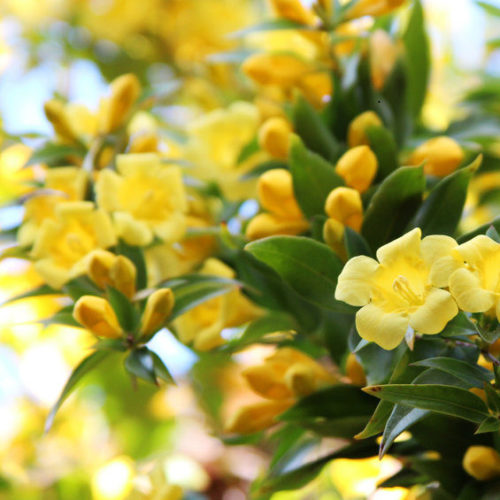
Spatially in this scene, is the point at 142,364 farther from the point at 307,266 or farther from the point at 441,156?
the point at 441,156

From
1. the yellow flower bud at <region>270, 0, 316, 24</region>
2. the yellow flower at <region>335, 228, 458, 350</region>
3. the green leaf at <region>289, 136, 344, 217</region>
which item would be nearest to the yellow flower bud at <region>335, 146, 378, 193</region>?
the green leaf at <region>289, 136, 344, 217</region>

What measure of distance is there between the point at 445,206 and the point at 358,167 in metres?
0.08

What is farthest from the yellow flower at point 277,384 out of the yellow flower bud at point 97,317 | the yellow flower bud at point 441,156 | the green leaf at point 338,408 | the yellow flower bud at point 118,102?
the yellow flower bud at point 118,102

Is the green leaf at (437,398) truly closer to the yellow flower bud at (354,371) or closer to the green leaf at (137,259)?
the yellow flower bud at (354,371)

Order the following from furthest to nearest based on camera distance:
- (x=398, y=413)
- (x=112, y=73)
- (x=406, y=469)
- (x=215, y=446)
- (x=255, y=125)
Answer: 1. (x=112, y=73)
2. (x=215, y=446)
3. (x=255, y=125)
4. (x=406, y=469)
5. (x=398, y=413)

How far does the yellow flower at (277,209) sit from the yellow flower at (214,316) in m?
0.08

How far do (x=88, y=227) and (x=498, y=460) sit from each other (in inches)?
16.1

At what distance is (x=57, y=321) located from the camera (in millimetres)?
608

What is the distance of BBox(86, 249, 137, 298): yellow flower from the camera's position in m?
0.60

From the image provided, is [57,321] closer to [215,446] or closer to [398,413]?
[398,413]

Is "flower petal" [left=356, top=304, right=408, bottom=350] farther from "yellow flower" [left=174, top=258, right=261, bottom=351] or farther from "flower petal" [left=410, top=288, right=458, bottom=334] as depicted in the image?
"yellow flower" [left=174, top=258, right=261, bottom=351]

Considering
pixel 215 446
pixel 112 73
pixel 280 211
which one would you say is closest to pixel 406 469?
pixel 280 211

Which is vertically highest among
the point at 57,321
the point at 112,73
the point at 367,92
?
the point at 367,92

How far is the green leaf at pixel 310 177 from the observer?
601 millimetres
